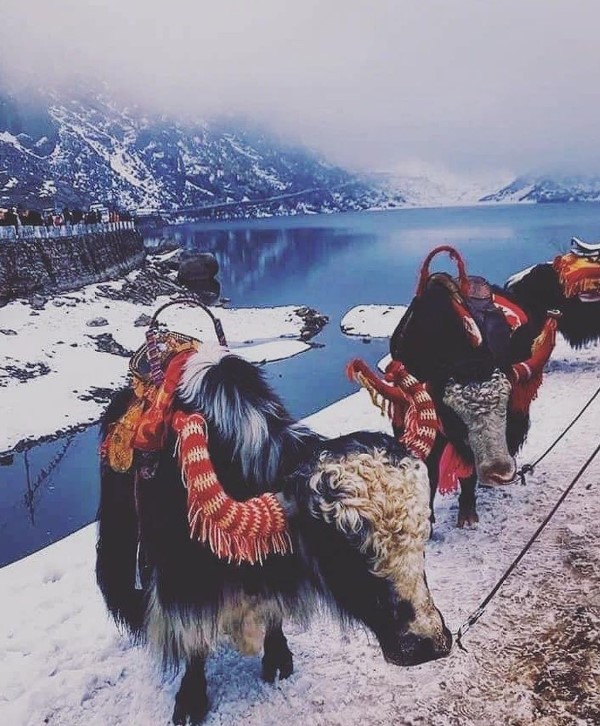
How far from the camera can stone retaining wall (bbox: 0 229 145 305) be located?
736 inches

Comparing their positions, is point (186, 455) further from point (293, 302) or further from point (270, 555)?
point (293, 302)

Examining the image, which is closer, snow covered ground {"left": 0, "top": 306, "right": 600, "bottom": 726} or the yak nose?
snow covered ground {"left": 0, "top": 306, "right": 600, "bottom": 726}

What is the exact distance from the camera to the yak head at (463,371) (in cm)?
321

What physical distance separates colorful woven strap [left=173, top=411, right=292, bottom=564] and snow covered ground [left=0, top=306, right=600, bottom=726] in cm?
99

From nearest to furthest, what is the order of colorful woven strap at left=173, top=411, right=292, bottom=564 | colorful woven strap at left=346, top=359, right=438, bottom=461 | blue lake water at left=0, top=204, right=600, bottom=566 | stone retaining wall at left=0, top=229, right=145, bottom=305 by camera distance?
1. colorful woven strap at left=173, top=411, right=292, bottom=564
2. colorful woven strap at left=346, top=359, right=438, bottom=461
3. blue lake water at left=0, top=204, right=600, bottom=566
4. stone retaining wall at left=0, top=229, right=145, bottom=305

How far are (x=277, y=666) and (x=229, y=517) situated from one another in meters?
1.25

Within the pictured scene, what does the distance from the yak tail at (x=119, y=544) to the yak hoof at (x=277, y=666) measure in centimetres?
62

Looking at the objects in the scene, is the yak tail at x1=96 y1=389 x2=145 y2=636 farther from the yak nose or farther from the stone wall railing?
the stone wall railing

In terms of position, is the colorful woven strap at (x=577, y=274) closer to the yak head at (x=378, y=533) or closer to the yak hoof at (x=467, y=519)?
the yak hoof at (x=467, y=519)

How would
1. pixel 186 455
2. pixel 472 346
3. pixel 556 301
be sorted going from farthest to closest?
pixel 556 301
pixel 472 346
pixel 186 455

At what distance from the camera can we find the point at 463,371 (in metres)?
3.35

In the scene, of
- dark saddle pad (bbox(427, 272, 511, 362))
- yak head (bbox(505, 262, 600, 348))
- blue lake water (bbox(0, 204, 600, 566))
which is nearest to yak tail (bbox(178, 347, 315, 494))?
blue lake water (bbox(0, 204, 600, 566))

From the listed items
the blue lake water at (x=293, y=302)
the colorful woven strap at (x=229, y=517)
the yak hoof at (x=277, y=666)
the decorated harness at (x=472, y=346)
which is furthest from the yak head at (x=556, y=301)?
the colorful woven strap at (x=229, y=517)

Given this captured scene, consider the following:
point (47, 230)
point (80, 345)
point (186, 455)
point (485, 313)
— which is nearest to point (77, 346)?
point (80, 345)
